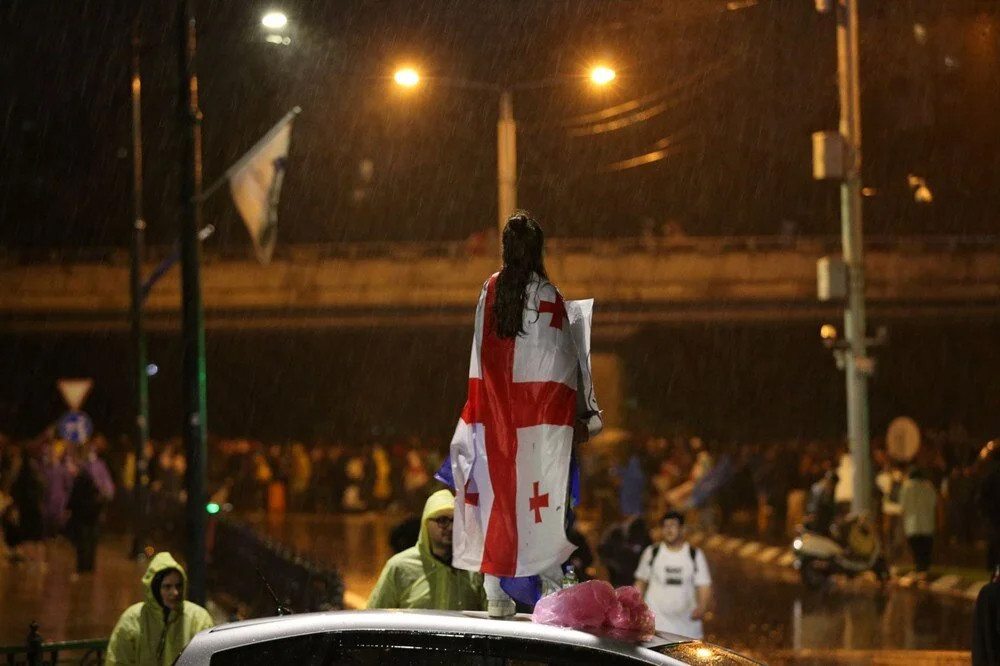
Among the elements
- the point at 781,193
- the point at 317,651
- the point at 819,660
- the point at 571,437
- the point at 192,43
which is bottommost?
the point at 819,660

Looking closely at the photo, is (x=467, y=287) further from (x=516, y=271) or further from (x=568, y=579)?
(x=568, y=579)

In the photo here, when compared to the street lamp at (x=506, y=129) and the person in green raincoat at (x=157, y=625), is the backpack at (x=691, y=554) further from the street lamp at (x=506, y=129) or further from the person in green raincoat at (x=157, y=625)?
the street lamp at (x=506, y=129)

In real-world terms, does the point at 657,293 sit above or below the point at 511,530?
above

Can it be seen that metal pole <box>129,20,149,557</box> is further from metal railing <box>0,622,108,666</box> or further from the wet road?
metal railing <box>0,622,108,666</box>

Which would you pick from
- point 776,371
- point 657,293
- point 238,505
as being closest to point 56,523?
point 238,505

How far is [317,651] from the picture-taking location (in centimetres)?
515

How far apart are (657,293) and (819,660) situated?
37338 millimetres

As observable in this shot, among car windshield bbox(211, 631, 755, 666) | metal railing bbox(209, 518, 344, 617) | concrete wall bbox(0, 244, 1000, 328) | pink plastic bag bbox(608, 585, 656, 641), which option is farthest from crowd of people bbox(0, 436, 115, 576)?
concrete wall bbox(0, 244, 1000, 328)

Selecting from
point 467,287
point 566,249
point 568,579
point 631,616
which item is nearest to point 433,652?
point 631,616

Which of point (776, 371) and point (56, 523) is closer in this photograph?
point (56, 523)

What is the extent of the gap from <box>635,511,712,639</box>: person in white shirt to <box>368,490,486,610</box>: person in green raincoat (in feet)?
13.9

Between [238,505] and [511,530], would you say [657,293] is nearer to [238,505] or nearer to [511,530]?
[238,505]

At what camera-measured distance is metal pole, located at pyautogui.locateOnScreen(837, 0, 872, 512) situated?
78.7ft

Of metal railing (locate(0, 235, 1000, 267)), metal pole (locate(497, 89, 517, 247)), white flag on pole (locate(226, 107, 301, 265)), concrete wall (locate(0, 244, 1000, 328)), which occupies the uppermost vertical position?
metal railing (locate(0, 235, 1000, 267))
